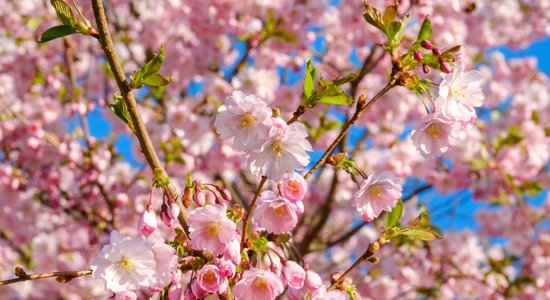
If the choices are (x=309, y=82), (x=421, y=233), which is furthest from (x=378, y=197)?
(x=309, y=82)

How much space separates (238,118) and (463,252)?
488 centimetres

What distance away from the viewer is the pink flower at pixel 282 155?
1.63m

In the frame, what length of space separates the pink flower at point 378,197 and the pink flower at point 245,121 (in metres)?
0.36

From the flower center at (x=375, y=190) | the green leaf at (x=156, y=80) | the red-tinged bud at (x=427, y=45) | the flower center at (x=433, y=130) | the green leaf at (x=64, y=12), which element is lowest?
the flower center at (x=375, y=190)

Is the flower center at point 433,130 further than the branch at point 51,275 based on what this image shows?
Yes

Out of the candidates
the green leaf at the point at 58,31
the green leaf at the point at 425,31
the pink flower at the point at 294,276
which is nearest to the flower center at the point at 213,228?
the pink flower at the point at 294,276

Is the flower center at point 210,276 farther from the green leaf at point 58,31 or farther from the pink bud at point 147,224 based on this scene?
the green leaf at point 58,31

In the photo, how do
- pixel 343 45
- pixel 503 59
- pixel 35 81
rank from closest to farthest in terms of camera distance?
pixel 35 81
pixel 343 45
pixel 503 59

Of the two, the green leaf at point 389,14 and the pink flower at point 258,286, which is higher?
the green leaf at point 389,14

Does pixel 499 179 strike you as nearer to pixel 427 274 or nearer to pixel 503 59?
pixel 427 274

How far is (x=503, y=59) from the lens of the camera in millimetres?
7430

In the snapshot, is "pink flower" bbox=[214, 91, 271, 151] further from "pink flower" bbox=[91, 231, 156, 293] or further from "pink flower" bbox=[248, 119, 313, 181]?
"pink flower" bbox=[91, 231, 156, 293]

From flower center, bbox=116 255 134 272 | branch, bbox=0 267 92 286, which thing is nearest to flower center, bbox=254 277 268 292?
flower center, bbox=116 255 134 272

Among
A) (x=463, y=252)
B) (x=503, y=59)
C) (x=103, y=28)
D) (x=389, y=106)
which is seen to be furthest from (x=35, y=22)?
(x=503, y=59)
